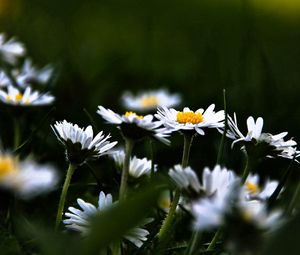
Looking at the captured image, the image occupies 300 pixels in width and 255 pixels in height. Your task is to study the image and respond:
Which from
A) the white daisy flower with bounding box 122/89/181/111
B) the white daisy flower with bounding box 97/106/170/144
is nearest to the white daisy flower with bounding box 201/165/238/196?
the white daisy flower with bounding box 97/106/170/144

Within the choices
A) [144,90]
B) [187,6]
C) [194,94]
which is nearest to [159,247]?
[194,94]

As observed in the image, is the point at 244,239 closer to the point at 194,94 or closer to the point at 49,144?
the point at 49,144

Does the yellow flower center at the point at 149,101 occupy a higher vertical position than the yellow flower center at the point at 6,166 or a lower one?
lower

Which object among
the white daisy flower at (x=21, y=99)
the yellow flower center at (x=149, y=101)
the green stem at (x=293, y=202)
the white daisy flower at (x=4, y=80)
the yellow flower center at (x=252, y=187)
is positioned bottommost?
the yellow flower center at (x=252, y=187)

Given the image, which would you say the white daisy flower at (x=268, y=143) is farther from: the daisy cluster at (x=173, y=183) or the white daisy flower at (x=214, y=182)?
the white daisy flower at (x=214, y=182)

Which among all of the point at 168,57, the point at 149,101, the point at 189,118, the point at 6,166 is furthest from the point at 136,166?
the point at 168,57

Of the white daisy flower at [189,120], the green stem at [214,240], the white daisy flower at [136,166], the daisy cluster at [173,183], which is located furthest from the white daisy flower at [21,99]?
the green stem at [214,240]

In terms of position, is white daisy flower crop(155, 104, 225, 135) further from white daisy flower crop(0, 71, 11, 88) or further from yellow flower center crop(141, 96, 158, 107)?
yellow flower center crop(141, 96, 158, 107)
